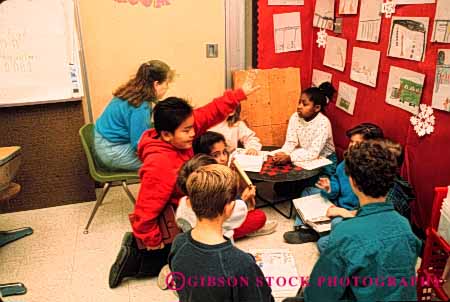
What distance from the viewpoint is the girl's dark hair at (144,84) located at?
281 centimetres

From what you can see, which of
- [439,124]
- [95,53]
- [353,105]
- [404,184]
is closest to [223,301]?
[404,184]

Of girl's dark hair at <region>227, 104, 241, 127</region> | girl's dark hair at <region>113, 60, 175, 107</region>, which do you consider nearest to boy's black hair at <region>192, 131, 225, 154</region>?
girl's dark hair at <region>113, 60, 175, 107</region>

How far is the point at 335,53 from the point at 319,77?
304mm

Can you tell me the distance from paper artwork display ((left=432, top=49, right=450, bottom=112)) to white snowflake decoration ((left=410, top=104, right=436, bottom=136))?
8 centimetres

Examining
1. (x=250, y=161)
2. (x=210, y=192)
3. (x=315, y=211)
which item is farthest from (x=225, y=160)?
(x=210, y=192)

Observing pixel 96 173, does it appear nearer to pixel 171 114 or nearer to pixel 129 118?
pixel 129 118

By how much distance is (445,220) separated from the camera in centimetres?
199

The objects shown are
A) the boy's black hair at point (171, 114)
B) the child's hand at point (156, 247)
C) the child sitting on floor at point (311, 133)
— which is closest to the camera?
the boy's black hair at point (171, 114)

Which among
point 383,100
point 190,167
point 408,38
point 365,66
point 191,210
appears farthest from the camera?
point 365,66

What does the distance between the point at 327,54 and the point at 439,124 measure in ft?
4.04

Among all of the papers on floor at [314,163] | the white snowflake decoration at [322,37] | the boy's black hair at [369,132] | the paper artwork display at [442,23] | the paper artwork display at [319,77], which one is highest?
the paper artwork display at [442,23]

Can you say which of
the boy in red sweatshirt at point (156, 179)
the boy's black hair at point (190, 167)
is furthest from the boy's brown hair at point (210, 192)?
the boy in red sweatshirt at point (156, 179)

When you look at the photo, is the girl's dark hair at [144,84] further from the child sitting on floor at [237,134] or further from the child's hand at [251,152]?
the child's hand at [251,152]

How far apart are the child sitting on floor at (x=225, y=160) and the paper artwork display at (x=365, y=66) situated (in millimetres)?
1111
